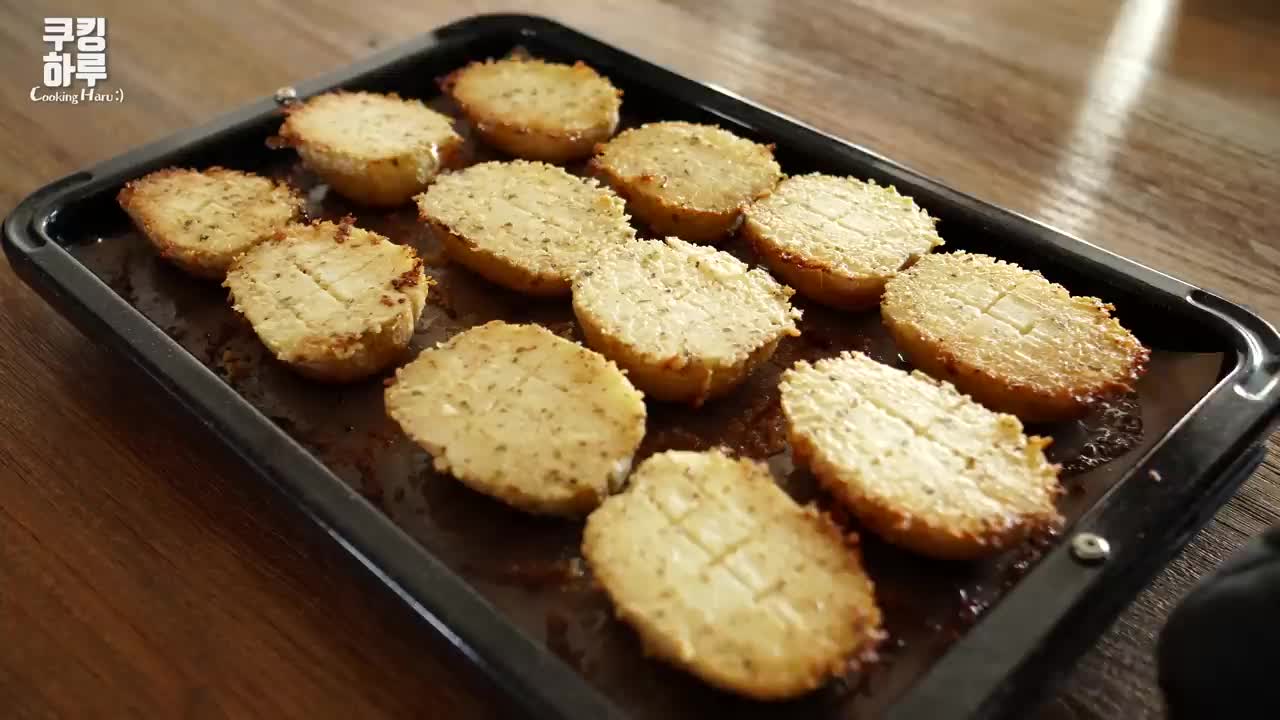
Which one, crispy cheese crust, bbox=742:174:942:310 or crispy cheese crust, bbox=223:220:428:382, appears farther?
crispy cheese crust, bbox=742:174:942:310

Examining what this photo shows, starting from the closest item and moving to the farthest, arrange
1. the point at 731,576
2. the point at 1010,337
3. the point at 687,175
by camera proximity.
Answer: the point at 731,576, the point at 1010,337, the point at 687,175

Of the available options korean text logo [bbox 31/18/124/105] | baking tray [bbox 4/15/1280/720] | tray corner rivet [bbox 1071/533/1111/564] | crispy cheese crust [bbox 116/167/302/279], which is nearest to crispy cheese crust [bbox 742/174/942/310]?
baking tray [bbox 4/15/1280/720]

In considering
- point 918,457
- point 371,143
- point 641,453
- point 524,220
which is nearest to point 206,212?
point 371,143

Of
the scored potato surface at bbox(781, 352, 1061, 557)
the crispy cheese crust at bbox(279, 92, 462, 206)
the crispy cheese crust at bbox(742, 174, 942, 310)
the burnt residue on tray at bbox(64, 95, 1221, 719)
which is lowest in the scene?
the burnt residue on tray at bbox(64, 95, 1221, 719)

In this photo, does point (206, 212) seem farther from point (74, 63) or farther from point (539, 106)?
point (74, 63)

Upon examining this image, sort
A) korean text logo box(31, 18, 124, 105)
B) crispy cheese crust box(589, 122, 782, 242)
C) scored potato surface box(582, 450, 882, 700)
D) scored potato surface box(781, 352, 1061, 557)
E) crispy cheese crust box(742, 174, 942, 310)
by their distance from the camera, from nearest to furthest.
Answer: scored potato surface box(582, 450, 882, 700), scored potato surface box(781, 352, 1061, 557), crispy cheese crust box(742, 174, 942, 310), crispy cheese crust box(589, 122, 782, 242), korean text logo box(31, 18, 124, 105)

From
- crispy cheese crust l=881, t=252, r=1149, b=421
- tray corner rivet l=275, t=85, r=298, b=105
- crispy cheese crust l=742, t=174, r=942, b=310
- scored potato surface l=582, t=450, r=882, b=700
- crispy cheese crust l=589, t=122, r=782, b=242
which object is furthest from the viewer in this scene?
tray corner rivet l=275, t=85, r=298, b=105

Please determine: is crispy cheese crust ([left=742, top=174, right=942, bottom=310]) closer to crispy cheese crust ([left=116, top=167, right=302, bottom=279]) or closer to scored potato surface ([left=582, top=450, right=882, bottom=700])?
scored potato surface ([left=582, top=450, right=882, bottom=700])

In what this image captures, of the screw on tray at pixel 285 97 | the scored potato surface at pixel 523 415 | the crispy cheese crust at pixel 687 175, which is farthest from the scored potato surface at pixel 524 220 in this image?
the screw on tray at pixel 285 97
